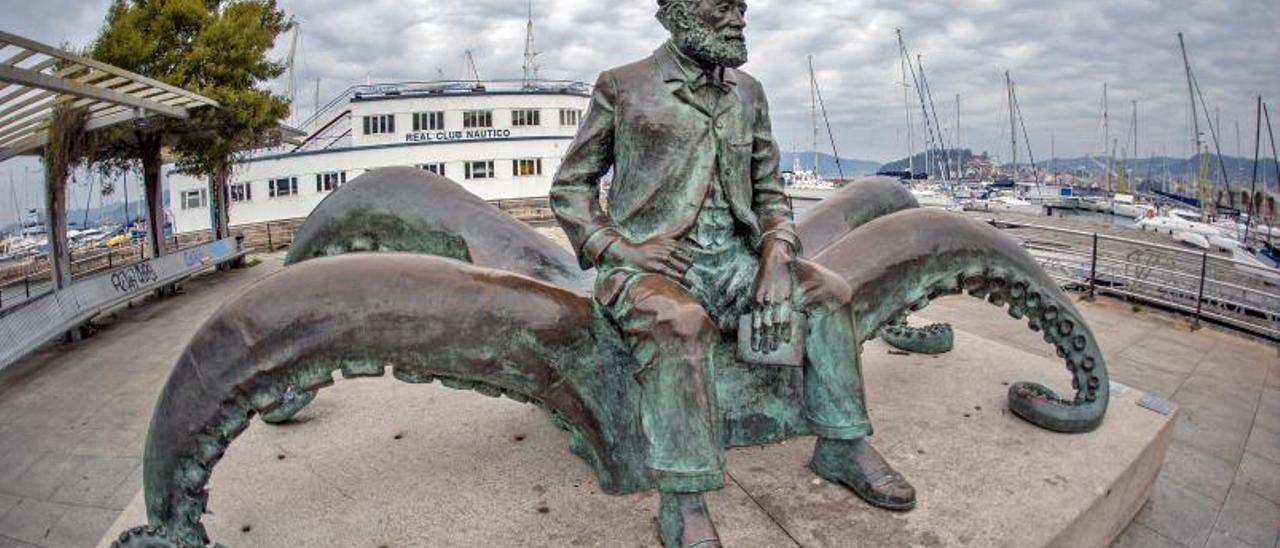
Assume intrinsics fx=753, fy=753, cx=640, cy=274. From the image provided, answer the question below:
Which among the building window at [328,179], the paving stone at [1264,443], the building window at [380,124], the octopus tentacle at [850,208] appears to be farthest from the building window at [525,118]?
the paving stone at [1264,443]

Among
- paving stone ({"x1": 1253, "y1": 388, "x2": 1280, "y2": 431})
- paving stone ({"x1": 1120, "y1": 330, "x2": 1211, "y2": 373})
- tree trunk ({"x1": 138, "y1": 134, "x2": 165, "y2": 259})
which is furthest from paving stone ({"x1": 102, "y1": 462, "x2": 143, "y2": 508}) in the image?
tree trunk ({"x1": 138, "y1": 134, "x2": 165, "y2": 259})

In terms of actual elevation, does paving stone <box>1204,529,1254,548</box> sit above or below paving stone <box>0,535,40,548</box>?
above

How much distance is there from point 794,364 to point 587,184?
114 cm

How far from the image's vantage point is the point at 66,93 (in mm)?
8164

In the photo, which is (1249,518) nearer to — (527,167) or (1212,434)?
(1212,434)

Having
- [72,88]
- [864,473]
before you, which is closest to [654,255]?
[864,473]

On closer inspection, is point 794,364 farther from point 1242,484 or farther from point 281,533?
point 1242,484

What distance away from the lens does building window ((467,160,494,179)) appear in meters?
29.2

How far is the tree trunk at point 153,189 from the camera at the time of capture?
13891 millimetres

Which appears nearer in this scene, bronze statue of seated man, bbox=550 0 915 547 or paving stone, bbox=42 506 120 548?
bronze statue of seated man, bbox=550 0 915 547

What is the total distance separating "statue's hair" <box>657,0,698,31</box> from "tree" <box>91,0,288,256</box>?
42.7ft

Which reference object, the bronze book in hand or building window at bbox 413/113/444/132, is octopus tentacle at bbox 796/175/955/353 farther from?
building window at bbox 413/113/444/132

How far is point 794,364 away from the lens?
2947 millimetres

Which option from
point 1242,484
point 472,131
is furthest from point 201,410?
point 472,131
